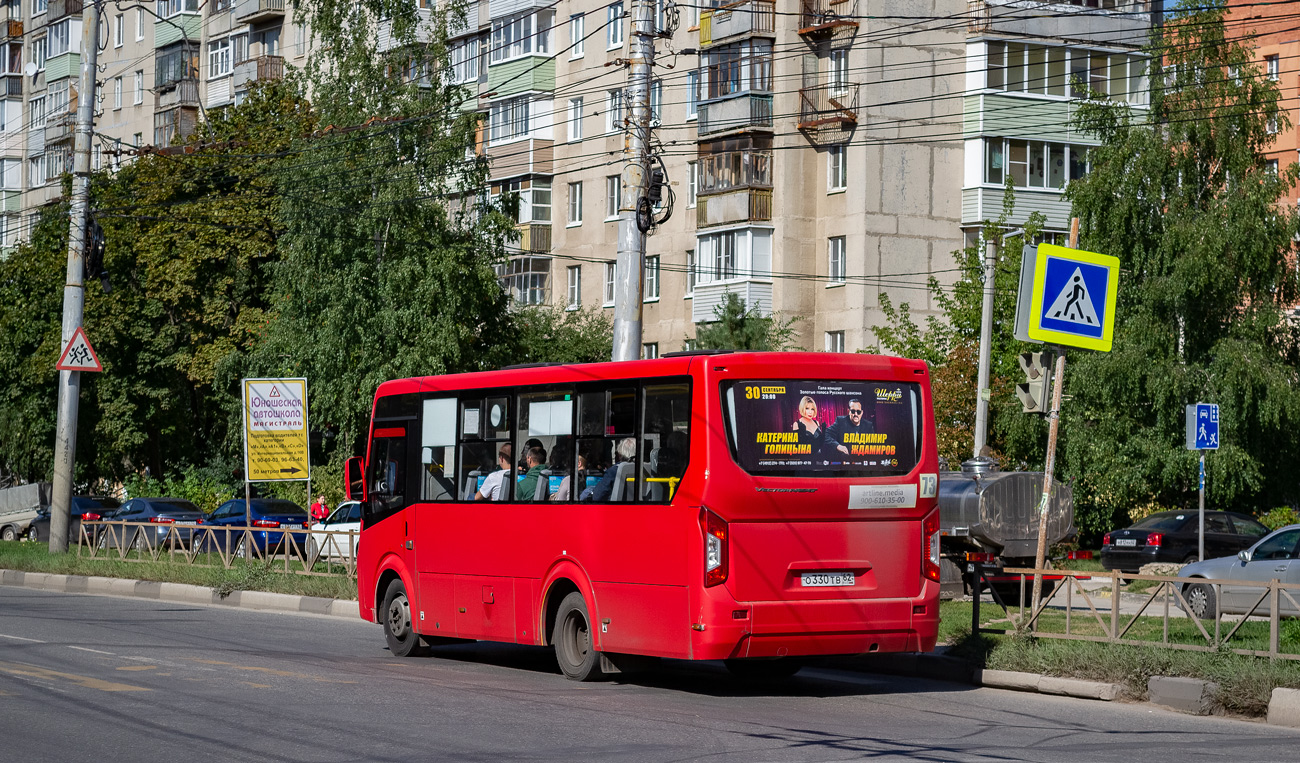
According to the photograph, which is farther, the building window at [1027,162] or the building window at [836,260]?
the building window at [836,260]

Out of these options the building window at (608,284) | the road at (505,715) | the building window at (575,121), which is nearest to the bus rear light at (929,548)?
the road at (505,715)

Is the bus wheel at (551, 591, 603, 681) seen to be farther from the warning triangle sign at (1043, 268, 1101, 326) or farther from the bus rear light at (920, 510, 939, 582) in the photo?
the warning triangle sign at (1043, 268, 1101, 326)

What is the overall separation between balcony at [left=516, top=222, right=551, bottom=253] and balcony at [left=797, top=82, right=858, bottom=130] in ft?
39.4

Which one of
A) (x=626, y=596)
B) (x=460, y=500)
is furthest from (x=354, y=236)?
(x=626, y=596)

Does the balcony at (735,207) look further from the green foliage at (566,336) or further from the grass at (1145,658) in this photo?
the grass at (1145,658)

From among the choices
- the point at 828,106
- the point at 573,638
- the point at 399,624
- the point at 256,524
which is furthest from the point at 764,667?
the point at 828,106

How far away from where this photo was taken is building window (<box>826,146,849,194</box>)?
48.6 metres

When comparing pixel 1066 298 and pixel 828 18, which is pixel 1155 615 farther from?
pixel 828 18

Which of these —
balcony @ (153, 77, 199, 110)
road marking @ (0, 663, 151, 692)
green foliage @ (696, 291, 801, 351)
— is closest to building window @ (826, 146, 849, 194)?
green foliage @ (696, 291, 801, 351)

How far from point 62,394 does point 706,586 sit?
882 inches

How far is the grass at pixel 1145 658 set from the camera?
12.0 meters

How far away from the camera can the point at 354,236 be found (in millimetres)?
42094

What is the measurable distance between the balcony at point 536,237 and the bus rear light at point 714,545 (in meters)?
45.2

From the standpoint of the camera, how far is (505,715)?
37.8ft
